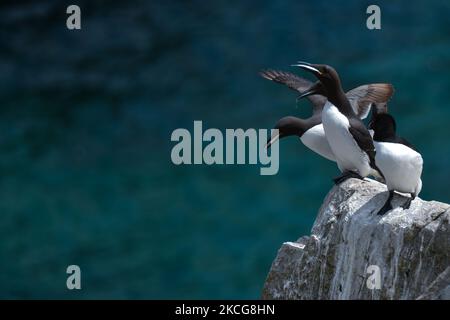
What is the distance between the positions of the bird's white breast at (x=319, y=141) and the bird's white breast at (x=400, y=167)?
184 cm

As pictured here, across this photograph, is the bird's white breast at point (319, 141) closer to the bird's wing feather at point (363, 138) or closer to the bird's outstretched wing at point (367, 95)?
the bird's outstretched wing at point (367, 95)

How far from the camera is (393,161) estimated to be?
11.6 metres

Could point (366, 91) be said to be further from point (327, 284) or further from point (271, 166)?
point (271, 166)

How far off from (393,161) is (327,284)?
131cm

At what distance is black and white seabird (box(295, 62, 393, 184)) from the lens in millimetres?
12352

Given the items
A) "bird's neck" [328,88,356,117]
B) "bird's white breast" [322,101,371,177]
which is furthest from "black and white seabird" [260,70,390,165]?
"bird's neck" [328,88,356,117]

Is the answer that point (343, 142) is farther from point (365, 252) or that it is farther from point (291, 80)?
point (291, 80)

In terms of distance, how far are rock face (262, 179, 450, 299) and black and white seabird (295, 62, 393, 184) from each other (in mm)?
302

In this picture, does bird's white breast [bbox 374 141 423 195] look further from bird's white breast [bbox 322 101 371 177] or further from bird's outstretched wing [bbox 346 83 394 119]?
bird's outstretched wing [bbox 346 83 394 119]

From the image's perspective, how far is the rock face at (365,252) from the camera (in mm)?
10953

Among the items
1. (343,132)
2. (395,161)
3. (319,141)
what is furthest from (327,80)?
(395,161)

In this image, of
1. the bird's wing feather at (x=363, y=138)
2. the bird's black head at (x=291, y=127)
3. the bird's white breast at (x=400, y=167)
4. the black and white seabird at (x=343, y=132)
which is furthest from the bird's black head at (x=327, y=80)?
the bird's black head at (x=291, y=127)
